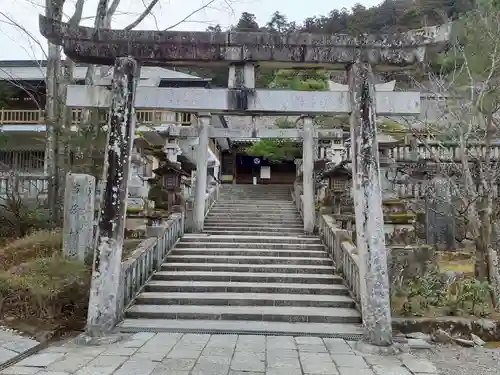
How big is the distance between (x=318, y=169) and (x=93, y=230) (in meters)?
8.80

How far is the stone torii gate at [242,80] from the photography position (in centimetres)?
608

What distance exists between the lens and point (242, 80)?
6.34 m

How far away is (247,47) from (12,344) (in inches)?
198

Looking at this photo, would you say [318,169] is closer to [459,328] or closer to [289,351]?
[459,328]

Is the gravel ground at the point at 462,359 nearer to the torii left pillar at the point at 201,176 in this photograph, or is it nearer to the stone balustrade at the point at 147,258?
the stone balustrade at the point at 147,258

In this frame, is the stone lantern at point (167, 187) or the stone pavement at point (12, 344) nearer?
the stone pavement at point (12, 344)

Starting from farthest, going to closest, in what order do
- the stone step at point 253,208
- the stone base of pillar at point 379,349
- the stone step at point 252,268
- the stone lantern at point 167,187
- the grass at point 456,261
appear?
the stone step at point 253,208, the stone lantern at point 167,187, the grass at point 456,261, the stone step at point 252,268, the stone base of pillar at point 379,349

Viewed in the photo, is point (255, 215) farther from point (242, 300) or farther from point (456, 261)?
point (242, 300)

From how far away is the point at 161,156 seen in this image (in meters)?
12.2

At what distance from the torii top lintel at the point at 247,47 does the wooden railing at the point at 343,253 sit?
3.43 m

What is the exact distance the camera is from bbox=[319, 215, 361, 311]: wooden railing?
25.0ft

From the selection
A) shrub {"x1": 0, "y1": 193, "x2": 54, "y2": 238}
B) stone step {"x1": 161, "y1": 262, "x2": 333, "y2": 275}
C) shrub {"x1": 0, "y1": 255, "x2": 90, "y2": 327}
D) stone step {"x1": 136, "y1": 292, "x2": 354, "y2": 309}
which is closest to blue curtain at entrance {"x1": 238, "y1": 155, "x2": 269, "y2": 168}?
shrub {"x1": 0, "y1": 193, "x2": 54, "y2": 238}

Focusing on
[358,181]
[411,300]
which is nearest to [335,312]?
[411,300]

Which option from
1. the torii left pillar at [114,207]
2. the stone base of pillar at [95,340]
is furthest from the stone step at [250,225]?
the stone base of pillar at [95,340]
